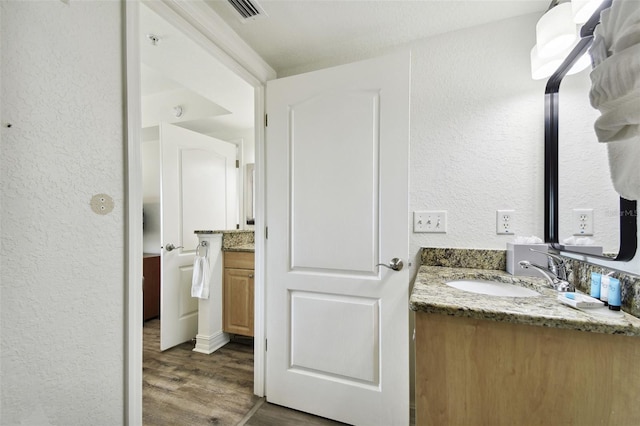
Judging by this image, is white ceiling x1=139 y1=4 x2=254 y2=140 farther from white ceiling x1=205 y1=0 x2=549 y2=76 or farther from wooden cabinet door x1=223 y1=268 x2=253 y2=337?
wooden cabinet door x1=223 y1=268 x2=253 y2=337

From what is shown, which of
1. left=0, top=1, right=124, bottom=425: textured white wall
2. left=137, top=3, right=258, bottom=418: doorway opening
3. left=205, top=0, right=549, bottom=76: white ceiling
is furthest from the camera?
left=137, top=3, right=258, bottom=418: doorway opening

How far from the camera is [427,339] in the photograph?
0.88 metres

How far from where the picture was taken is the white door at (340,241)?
1408 mm

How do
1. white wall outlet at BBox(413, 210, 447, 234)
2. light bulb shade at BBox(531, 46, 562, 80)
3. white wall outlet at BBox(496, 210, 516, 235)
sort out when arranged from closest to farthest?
light bulb shade at BBox(531, 46, 562, 80), white wall outlet at BBox(496, 210, 516, 235), white wall outlet at BBox(413, 210, 447, 234)

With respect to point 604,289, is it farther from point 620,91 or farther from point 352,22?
point 352,22

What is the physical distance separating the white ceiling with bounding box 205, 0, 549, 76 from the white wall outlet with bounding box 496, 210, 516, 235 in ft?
3.43

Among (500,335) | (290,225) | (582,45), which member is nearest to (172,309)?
(290,225)

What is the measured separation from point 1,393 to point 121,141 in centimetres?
77

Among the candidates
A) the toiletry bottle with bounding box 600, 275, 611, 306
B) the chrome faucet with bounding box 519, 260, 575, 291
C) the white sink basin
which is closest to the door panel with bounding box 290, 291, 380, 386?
the white sink basin

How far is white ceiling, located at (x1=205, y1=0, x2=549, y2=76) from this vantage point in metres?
1.32

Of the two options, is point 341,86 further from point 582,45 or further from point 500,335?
point 500,335

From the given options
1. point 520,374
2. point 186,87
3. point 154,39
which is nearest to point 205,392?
point 520,374

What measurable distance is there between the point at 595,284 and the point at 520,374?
45 cm

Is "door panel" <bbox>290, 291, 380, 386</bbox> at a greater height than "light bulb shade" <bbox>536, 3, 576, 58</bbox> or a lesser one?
lesser
